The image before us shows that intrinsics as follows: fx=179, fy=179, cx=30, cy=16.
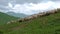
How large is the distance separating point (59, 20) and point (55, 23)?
1.88 metres

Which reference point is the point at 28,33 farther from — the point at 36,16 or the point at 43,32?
the point at 36,16

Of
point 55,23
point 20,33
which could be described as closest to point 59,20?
point 55,23

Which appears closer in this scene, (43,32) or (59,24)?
(43,32)

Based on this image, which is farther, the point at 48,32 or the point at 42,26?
the point at 42,26

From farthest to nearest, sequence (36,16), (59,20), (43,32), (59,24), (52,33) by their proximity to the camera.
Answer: (36,16), (59,20), (59,24), (43,32), (52,33)

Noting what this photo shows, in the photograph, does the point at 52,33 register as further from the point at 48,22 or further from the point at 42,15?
the point at 42,15

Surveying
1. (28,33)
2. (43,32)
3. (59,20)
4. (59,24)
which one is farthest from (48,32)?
(59,20)

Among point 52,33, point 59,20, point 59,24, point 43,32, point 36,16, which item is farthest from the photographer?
point 36,16

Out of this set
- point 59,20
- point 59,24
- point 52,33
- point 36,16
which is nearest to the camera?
point 52,33

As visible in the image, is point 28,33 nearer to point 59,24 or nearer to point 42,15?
point 59,24

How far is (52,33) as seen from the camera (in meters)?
30.0

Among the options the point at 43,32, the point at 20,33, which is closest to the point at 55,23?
the point at 43,32

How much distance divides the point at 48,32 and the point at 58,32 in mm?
1806

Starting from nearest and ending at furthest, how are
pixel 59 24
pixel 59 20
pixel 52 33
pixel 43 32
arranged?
pixel 52 33 → pixel 43 32 → pixel 59 24 → pixel 59 20
